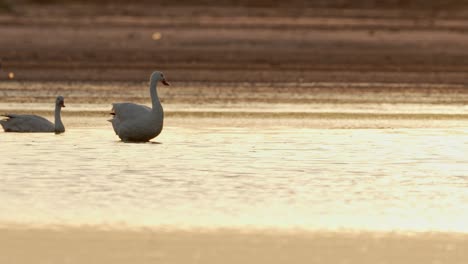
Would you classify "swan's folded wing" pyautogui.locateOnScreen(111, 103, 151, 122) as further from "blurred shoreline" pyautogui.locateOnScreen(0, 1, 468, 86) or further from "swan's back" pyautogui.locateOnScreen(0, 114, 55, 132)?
"blurred shoreline" pyautogui.locateOnScreen(0, 1, 468, 86)

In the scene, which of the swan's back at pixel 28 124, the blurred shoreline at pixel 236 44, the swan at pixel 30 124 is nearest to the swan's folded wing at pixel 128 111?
the swan at pixel 30 124

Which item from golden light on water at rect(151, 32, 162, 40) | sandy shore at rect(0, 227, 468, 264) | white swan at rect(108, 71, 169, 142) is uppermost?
sandy shore at rect(0, 227, 468, 264)

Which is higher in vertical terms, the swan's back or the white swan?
the white swan

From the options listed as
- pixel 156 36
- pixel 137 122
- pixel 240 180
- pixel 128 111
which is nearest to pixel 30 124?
pixel 128 111

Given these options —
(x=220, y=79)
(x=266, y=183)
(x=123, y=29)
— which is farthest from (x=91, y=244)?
(x=123, y=29)

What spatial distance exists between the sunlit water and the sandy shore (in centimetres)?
42

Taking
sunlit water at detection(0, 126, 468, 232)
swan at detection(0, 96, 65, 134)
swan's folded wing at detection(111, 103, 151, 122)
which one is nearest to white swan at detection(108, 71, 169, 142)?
swan's folded wing at detection(111, 103, 151, 122)

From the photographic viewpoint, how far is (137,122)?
17.2m

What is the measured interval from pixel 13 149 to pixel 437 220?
6583mm

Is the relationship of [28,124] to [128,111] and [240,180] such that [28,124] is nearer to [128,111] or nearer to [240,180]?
[128,111]

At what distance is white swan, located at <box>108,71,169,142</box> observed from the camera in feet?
56.0

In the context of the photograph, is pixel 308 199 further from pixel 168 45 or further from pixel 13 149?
pixel 168 45

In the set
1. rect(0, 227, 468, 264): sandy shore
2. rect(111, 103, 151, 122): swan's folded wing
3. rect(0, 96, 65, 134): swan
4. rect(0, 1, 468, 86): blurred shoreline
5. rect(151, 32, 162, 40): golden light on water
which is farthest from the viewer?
rect(151, 32, 162, 40): golden light on water

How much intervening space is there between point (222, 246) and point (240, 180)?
3.58m
